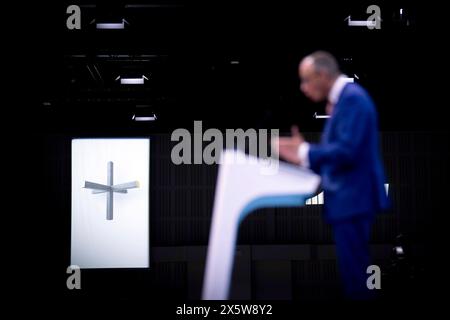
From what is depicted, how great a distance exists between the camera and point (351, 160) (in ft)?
5.68

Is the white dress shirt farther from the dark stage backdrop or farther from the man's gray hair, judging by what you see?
the dark stage backdrop

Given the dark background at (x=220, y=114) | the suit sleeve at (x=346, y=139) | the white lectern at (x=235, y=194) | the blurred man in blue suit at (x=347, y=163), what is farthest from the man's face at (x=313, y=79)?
the dark background at (x=220, y=114)

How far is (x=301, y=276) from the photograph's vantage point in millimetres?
7871

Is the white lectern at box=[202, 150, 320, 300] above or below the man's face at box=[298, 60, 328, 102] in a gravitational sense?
below

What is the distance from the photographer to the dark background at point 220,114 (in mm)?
4215

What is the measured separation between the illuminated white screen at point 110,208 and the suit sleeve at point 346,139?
607 cm

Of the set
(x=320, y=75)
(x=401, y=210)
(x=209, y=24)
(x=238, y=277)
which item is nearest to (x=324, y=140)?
(x=320, y=75)

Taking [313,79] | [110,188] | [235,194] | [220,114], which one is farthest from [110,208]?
[313,79]

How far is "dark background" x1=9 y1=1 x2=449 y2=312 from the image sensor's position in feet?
13.8

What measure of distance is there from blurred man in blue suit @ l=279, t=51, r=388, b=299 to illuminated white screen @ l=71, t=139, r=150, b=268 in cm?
603

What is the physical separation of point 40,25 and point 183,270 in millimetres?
4855

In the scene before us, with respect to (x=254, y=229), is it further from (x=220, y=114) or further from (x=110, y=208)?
(x=110, y=208)

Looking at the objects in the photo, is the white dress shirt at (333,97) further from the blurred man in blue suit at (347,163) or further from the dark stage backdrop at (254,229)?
the dark stage backdrop at (254,229)

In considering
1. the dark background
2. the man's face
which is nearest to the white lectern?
the man's face
